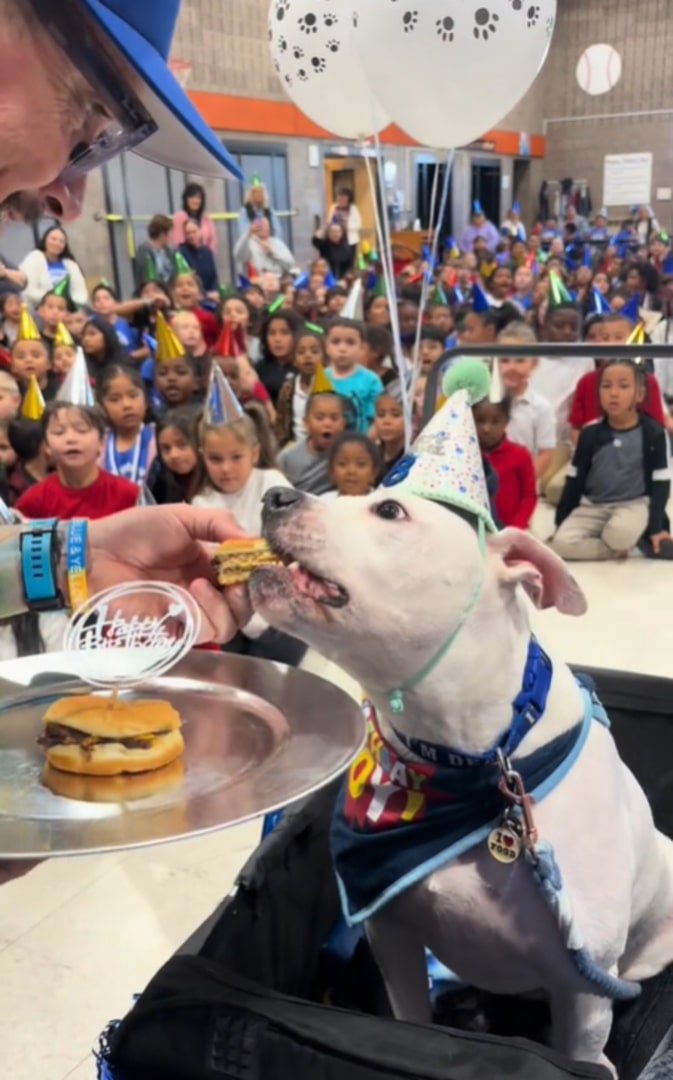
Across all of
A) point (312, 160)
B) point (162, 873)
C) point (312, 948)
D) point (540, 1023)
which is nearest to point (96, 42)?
point (312, 948)

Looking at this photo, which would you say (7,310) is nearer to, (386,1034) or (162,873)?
(162,873)

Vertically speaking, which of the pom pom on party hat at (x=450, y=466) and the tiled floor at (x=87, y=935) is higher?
the pom pom on party hat at (x=450, y=466)

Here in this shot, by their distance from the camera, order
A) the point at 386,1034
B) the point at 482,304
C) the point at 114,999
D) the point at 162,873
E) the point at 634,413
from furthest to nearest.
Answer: the point at 482,304 < the point at 634,413 < the point at 162,873 < the point at 114,999 < the point at 386,1034

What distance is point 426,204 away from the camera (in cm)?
1120

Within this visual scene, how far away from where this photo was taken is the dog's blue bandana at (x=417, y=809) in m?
1.01

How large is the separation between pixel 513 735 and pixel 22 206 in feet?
2.24

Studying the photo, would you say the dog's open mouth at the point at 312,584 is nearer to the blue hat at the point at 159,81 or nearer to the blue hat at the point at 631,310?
the blue hat at the point at 159,81

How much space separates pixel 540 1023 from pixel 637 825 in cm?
34

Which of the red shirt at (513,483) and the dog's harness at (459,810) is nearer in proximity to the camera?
the dog's harness at (459,810)

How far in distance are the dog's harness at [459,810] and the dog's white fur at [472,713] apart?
0.01 metres

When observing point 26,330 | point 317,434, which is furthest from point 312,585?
point 26,330

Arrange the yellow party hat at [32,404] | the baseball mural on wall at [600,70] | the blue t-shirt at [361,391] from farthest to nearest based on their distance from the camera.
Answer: the baseball mural on wall at [600,70]
the blue t-shirt at [361,391]
the yellow party hat at [32,404]

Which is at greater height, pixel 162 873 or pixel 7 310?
pixel 7 310

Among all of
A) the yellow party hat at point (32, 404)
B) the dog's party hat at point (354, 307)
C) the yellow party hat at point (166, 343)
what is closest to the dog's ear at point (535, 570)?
the yellow party hat at point (32, 404)
